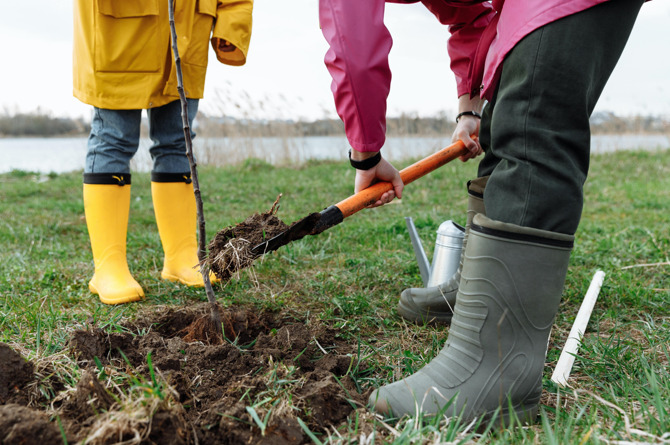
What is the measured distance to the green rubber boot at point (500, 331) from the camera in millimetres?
1348

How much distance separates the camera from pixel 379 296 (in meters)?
2.54

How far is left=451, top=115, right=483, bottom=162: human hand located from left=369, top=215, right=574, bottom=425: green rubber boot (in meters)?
0.98

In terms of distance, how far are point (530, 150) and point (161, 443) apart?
3.75ft

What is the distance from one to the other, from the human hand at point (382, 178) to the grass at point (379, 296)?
56cm

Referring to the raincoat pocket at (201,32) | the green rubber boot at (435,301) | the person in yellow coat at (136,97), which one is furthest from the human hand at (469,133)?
the raincoat pocket at (201,32)

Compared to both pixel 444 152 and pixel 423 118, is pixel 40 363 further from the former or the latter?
pixel 423 118

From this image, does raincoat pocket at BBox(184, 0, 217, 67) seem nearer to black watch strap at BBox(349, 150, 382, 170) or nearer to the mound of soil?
black watch strap at BBox(349, 150, 382, 170)

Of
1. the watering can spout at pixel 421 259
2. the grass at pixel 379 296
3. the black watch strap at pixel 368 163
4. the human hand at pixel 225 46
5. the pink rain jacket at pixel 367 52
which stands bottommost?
the grass at pixel 379 296

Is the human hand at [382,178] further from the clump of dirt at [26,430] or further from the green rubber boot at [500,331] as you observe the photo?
the clump of dirt at [26,430]

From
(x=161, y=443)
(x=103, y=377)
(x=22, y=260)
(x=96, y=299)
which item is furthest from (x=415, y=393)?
(x=22, y=260)

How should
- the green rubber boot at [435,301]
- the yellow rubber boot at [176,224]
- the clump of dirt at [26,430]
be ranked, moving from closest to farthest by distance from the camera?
the clump of dirt at [26,430], the green rubber boot at [435,301], the yellow rubber boot at [176,224]

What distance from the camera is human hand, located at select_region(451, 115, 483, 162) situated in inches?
90.4

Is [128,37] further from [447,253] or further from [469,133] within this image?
[447,253]

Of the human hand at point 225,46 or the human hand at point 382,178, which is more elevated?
the human hand at point 225,46
